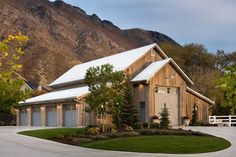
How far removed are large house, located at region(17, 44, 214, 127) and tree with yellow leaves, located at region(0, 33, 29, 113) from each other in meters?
30.8

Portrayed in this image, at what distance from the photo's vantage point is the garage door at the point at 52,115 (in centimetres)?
4934

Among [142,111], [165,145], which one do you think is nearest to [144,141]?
[165,145]

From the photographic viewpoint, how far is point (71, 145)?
1105 inches

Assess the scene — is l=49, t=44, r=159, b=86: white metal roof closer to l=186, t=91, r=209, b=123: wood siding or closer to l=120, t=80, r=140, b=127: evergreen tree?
l=186, t=91, r=209, b=123: wood siding

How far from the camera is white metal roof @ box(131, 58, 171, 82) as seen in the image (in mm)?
44147

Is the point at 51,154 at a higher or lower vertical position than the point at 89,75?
lower

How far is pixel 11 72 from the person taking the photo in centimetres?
981

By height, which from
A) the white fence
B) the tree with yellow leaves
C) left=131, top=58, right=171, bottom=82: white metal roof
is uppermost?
left=131, top=58, right=171, bottom=82: white metal roof

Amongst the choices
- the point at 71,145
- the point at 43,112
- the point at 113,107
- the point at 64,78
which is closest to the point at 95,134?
the point at 113,107

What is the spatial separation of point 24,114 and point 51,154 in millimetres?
36173

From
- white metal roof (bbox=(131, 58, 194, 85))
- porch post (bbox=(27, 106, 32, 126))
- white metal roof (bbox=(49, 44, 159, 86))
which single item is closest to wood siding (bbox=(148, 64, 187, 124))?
white metal roof (bbox=(131, 58, 194, 85))

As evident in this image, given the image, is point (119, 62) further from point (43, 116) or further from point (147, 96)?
point (43, 116)

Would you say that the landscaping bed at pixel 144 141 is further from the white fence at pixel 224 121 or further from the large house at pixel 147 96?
the white fence at pixel 224 121

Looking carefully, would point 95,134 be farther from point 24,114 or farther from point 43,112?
point 24,114
